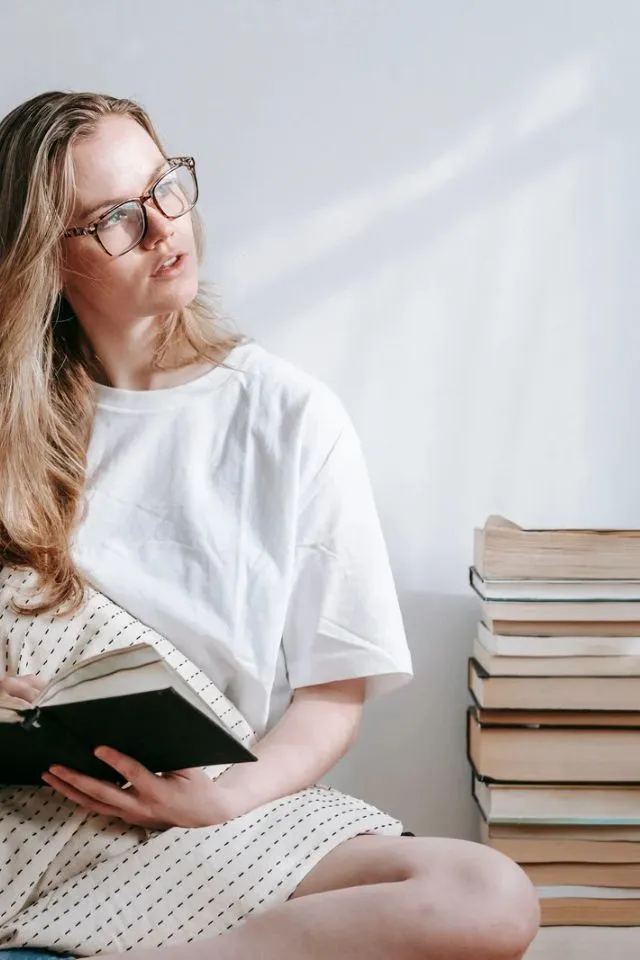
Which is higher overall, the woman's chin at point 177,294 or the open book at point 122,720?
the woman's chin at point 177,294

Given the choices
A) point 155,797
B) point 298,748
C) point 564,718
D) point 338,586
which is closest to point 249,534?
point 338,586

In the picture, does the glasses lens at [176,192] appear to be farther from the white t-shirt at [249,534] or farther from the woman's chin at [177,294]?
the white t-shirt at [249,534]

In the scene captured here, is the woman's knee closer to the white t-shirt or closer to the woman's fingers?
the white t-shirt

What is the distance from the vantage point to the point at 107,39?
5.78 feet

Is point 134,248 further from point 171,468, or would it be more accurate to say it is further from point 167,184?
point 171,468

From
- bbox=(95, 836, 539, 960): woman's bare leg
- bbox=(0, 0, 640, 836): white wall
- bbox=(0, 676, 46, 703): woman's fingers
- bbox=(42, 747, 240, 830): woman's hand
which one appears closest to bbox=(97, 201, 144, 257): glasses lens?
bbox=(0, 0, 640, 836): white wall

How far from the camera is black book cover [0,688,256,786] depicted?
3.42 ft

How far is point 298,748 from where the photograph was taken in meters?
1.39

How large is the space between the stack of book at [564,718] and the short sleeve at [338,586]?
17 centimetres

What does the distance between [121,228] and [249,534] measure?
0.45 m

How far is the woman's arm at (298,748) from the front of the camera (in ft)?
4.28

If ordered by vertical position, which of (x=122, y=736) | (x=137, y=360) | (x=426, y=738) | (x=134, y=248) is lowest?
(x=426, y=738)

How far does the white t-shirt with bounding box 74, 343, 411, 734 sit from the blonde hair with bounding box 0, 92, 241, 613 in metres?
0.04

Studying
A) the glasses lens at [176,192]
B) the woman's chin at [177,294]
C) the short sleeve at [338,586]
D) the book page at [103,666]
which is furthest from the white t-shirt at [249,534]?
the book page at [103,666]
